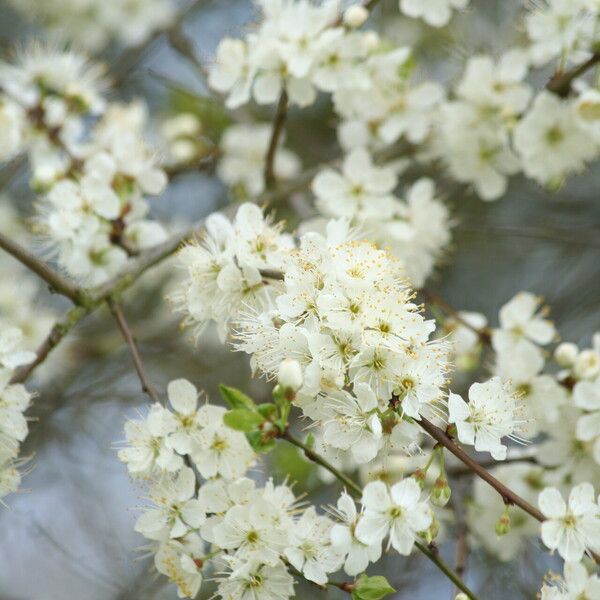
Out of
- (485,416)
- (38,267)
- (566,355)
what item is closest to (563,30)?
(566,355)

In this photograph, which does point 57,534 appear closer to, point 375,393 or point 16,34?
point 375,393

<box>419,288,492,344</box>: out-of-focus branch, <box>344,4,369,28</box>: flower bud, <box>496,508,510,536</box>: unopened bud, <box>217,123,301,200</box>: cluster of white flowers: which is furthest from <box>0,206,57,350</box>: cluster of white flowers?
<box>496,508,510,536</box>: unopened bud

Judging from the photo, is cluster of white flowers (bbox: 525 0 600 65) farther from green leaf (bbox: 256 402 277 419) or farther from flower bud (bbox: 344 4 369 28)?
green leaf (bbox: 256 402 277 419)

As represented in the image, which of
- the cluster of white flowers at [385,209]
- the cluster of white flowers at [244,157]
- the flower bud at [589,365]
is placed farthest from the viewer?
the cluster of white flowers at [244,157]

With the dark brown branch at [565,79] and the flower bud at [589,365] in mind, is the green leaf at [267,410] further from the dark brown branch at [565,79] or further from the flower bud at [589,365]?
the dark brown branch at [565,79]

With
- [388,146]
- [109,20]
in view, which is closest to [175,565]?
[388,146]

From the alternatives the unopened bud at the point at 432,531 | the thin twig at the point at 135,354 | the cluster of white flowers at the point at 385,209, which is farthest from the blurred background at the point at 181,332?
the unopened bud at the point at 432,531
